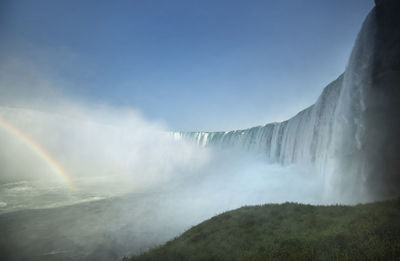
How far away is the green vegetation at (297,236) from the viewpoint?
501cm

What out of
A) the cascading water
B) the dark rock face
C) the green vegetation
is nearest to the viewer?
the green vegetation

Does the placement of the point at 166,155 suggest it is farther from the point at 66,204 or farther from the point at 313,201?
the point at 313,201

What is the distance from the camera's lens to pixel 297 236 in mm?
6691

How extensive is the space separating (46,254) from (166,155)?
60.7 metres

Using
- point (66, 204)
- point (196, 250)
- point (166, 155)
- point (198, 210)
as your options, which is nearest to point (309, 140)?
point (198, 210)

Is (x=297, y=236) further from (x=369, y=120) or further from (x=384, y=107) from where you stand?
(x=369, y=120)

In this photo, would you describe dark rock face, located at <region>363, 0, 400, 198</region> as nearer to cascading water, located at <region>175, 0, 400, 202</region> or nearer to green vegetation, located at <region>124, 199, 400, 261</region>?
cascading water, located at <region>175, 0, 400, 202</region>

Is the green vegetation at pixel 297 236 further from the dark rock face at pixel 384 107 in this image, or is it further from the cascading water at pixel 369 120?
the cascading water at pixel 369 120

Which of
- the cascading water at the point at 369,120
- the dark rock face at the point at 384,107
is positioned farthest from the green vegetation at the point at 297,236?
the cascading water at the point at 369,120

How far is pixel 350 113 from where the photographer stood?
1366 cm

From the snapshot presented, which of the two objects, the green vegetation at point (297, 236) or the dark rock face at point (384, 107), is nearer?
the green vegetation at point (297, 236)

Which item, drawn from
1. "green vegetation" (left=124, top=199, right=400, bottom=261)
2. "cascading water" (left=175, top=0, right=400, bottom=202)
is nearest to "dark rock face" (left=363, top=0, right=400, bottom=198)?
"cascading water" (left=175, top=0, right=400, bottom=202)

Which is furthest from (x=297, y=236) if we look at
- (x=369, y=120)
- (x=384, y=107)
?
(x=369, y=120)

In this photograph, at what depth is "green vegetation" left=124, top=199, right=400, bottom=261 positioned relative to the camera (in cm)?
501
